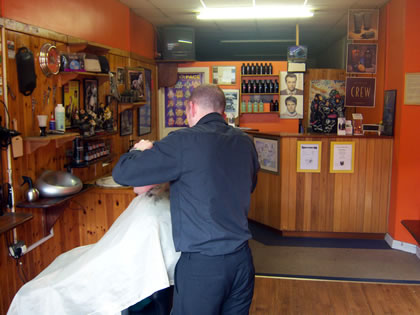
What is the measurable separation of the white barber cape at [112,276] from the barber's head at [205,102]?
0.54 metres

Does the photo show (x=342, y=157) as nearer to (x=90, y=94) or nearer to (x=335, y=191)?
(x=335, y=191)

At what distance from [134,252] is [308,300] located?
1.98 meters

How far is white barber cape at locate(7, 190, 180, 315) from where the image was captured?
196cm

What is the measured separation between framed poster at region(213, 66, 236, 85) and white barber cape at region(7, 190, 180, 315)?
5.69 meters

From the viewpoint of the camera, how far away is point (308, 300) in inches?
137

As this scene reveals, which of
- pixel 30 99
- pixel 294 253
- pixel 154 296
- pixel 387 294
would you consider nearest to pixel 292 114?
pixel 294 253

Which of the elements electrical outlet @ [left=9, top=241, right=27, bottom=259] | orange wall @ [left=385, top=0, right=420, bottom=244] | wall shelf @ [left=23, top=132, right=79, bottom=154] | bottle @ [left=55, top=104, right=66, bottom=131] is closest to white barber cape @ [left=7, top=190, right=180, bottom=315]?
electrical outlet @ [left=9, top=241, right=27, bottom=259]

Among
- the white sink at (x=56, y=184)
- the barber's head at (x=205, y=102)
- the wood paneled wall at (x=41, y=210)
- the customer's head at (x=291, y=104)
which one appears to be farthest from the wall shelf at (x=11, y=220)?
the customer's head at (x=291, y=104)

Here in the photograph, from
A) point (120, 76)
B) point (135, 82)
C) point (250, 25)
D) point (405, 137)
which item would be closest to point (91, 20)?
point (120, 76)

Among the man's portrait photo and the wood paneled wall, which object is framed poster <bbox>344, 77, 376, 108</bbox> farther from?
the wood paneled wall

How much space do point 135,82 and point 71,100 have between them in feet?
5.48

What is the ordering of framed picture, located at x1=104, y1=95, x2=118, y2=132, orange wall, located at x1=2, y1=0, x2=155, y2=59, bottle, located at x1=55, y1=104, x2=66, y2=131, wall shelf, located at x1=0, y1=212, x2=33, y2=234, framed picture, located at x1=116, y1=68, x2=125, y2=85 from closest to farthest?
wall shelf, located at x1=0, y1=212, x2=33, y2=234 → orange wall, located at x1=2, y1=0, x2=155, y2=59 → bottle, located at x1=55, y1=104, x2=66, y2=131 → framed picture, located at x1=104, y1=95, x2=118, y2=132 → framed picture, located at x1=116, y1=68, x2=125, y2=85

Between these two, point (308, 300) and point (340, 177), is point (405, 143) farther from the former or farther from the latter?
point (308, 300)

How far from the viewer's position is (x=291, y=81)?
744cm
